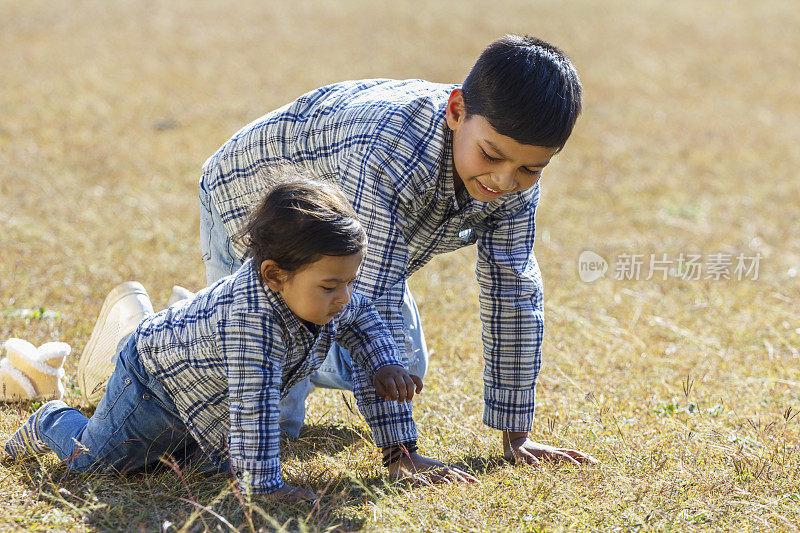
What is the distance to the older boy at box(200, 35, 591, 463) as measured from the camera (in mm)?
2768

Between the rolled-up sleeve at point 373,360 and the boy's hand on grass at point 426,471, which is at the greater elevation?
the rolled-up sleeve at point 373,360

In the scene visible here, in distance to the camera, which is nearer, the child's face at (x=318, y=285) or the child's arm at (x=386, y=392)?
the child's face at (x=318, y=285)

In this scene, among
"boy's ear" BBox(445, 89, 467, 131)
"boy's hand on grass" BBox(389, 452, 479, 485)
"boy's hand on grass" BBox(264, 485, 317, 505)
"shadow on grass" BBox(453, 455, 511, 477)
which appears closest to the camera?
"boy's hand on grass" BBox(264, 485, 317, 505)

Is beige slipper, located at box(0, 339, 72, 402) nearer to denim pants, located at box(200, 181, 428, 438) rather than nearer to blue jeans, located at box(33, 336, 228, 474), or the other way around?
blue jeans, located at box(33, 336, 228, 474)

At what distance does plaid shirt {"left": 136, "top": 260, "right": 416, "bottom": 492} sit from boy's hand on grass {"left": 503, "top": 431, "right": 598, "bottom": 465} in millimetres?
451

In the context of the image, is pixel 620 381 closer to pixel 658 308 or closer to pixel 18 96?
pixel 658 308

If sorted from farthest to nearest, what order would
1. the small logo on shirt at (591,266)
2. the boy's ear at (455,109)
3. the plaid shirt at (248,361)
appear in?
the small logo on shirt at (591,266) < the boy's ear at (455,109) < the plaid shirt at (248,361)

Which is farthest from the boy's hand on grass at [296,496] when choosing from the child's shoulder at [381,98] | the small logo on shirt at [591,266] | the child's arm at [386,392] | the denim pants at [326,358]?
the small logo on shirt at [591,266]

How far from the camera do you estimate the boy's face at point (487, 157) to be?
279cm

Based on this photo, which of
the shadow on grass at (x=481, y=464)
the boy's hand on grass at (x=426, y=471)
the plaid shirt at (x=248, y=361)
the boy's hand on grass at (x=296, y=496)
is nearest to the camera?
the plaid shirt at (x=248, y=361)

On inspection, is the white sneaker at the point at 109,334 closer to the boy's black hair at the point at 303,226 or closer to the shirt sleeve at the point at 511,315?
the boy's black hair at the point at 303,226

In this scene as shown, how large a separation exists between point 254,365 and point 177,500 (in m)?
0.67

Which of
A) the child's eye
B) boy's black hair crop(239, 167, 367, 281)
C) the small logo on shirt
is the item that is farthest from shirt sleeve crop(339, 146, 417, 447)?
the small logo on shirt

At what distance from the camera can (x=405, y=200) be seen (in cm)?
297
